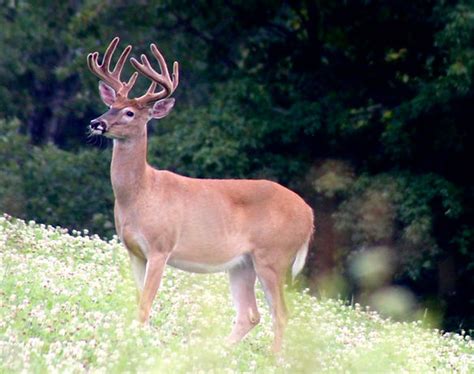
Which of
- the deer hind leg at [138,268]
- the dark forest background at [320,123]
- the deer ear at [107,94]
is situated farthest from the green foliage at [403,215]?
the deer hind leg at [138,268]

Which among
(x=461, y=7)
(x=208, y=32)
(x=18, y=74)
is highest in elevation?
(x=461, y=7)

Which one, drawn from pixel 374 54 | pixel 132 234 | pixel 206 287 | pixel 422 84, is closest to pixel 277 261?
pixel 132 234

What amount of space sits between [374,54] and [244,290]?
11332 millimetres

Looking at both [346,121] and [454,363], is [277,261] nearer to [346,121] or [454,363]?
[454,363]

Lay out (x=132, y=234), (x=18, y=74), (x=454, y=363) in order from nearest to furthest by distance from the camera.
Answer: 1. (x=132, y=234)
2. (x=454, y=363)
3. (x=18, y=74)

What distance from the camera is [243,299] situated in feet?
39.2

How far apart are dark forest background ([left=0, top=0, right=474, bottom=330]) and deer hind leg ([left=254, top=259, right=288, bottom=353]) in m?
7.92

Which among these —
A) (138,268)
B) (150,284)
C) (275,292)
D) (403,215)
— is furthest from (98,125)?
(403,215)

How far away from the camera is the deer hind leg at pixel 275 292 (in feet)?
37.8

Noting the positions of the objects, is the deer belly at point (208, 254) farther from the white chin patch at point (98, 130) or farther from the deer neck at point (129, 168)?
the white chin patch at point (98, 130)

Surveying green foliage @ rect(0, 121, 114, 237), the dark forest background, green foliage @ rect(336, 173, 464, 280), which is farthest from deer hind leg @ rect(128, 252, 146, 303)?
green foliage @ rect(0, 121, 114, 237)

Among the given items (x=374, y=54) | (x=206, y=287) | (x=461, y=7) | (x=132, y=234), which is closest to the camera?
(x=132, y=234)

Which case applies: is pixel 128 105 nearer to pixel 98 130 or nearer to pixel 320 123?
pixel 98 130

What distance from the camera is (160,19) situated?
23953 millimetres
